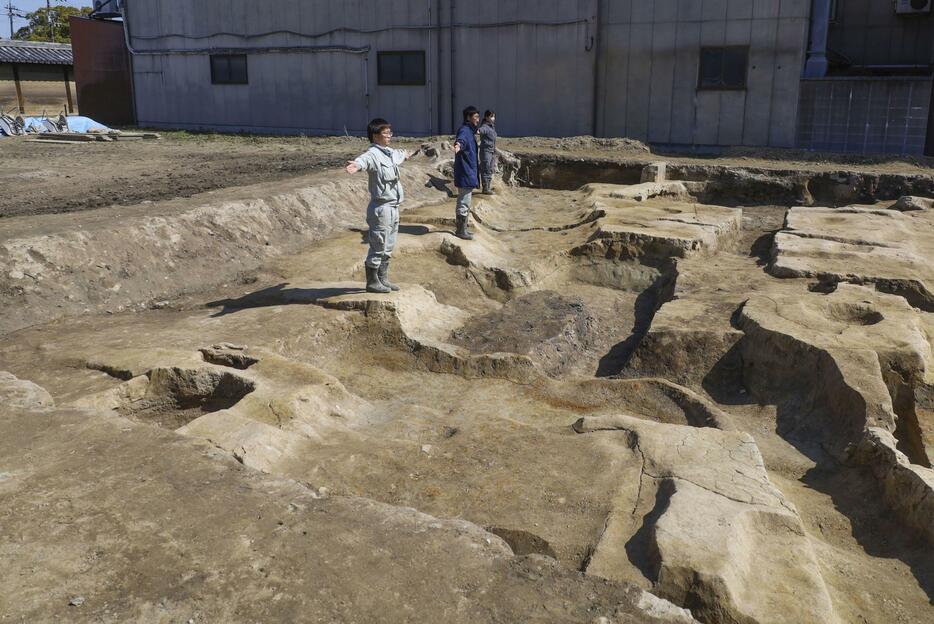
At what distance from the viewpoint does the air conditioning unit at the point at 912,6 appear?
1595 cm

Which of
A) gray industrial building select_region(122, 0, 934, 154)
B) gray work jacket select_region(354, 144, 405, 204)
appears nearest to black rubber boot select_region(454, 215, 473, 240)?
gray work jacket select_region(354, 144, 405, 204)

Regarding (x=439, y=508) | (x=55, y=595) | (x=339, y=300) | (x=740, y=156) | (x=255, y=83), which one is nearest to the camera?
(x=55, y=595)

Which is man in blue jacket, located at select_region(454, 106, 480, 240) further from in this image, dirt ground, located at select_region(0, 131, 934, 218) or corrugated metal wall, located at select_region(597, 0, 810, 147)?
corrugated metal wall, located at select_region(597, 0, 810, 147)

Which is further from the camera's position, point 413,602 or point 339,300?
point 339,300

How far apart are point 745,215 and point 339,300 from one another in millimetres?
→ 7972

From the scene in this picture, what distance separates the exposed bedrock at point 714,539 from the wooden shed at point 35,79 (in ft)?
91.3

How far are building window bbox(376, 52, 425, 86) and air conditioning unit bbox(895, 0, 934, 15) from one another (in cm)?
1001

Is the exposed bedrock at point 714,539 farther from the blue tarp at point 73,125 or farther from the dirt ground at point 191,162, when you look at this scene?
the blue tarp at point 73,125

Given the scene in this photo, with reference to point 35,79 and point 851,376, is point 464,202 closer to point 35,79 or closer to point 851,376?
point 851,376

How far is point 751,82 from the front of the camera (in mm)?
15375

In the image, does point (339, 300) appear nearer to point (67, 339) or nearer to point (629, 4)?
point (67, 339)

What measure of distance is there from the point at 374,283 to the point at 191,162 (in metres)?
9.13

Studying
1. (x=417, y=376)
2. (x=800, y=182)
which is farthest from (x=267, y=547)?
(x=800, y=182)

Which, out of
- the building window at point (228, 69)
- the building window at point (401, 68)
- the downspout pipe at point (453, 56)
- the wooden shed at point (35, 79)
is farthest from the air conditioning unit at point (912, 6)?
the wooden shed at point (35, 79)
